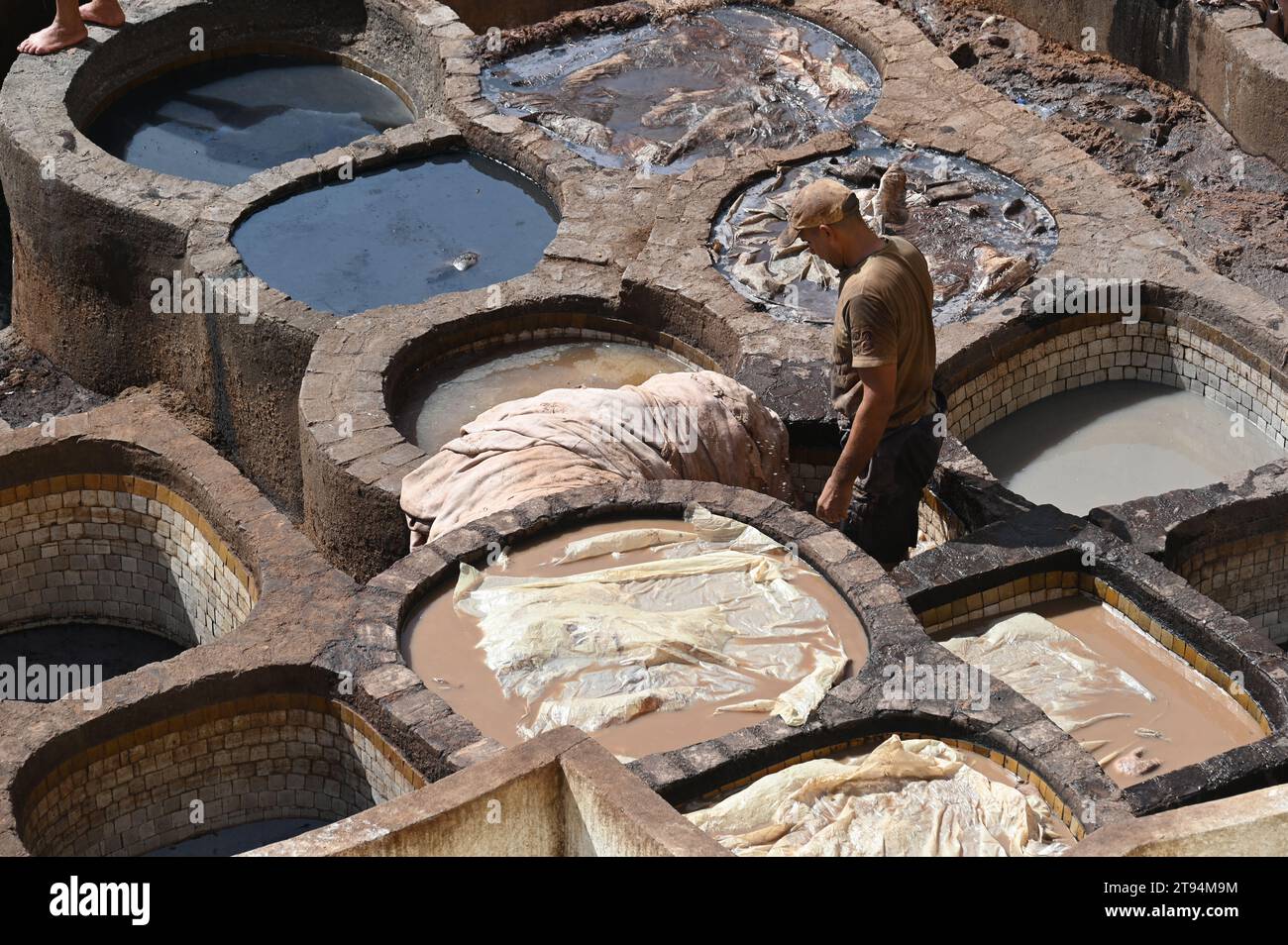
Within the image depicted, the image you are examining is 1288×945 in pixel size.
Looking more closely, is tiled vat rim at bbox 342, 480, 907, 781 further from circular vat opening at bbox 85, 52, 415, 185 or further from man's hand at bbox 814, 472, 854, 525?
circular vat opening at bbox 85, 52, 415, 185

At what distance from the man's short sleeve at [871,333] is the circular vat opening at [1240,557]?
1.68 meters

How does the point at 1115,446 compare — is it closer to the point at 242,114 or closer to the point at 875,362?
the point at 875,362

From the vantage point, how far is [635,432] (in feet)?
25.6

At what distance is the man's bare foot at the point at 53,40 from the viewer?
12195mm

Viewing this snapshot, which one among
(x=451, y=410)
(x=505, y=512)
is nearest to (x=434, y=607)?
(x=505, y=512)

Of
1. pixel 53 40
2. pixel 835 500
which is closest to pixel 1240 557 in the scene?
pixel 835 500

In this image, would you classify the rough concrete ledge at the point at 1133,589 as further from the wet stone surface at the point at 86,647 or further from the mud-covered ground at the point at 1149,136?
the wet stone surface at the point at 86,647

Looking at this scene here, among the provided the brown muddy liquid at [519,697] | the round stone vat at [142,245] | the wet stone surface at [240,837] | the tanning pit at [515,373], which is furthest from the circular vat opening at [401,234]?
the wet stone surface at [240,837]

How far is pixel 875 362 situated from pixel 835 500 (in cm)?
65

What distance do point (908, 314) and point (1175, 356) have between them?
3095 mm

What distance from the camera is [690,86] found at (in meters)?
12.2

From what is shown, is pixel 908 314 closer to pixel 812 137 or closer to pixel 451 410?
pixel 451 410

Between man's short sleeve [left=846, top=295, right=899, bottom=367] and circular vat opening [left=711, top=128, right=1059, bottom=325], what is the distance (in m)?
2.42

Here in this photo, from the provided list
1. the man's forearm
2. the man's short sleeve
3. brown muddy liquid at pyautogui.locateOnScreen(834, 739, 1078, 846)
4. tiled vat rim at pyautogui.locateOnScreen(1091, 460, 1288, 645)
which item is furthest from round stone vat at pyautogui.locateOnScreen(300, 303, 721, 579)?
brown muddy liquid at pyautogui.locateOnScreen(834, 739, 1078, 846)
